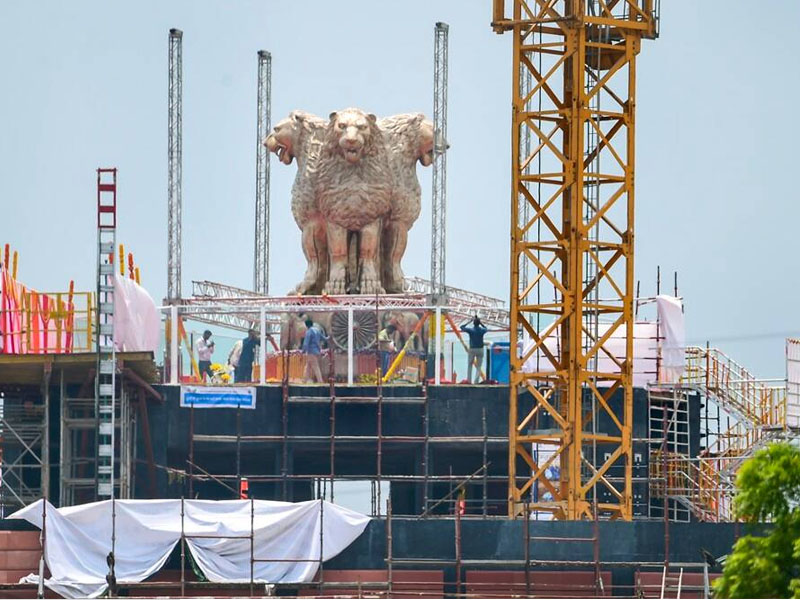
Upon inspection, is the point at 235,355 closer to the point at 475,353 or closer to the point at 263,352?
the point at 263,352

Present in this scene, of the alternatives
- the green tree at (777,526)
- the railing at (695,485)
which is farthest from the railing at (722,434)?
the green tree at (777,526)

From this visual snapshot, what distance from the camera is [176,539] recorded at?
4555 inches

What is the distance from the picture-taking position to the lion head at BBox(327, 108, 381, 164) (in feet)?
429

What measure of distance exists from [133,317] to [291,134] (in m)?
12.5

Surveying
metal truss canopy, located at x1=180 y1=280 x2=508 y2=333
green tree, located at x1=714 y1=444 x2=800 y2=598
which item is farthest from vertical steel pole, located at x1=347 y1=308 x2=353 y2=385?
green tree, located at x1=714 y1=444 x2=800 y2=598

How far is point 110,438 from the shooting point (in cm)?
12050

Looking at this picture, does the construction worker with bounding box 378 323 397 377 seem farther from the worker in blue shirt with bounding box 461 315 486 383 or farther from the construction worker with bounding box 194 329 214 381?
the construction worker with bounding box 194 329 214 381

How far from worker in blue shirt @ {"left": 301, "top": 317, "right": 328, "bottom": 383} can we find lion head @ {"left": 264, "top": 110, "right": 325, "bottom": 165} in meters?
7.94

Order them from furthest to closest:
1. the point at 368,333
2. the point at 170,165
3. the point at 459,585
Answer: the point at 170,165 → the point at 368,333 → the point at 459,585

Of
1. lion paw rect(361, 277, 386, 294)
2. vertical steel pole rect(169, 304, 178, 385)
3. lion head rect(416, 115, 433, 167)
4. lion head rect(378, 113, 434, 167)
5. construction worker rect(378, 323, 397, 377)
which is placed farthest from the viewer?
lion head rect(416, 115, 433, 167)

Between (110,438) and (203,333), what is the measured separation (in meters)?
10.5

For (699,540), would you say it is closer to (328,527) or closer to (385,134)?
(328,527)

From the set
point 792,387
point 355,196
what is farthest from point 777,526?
point 355,196

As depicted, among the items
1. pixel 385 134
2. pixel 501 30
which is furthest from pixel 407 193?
pixel 501 30
